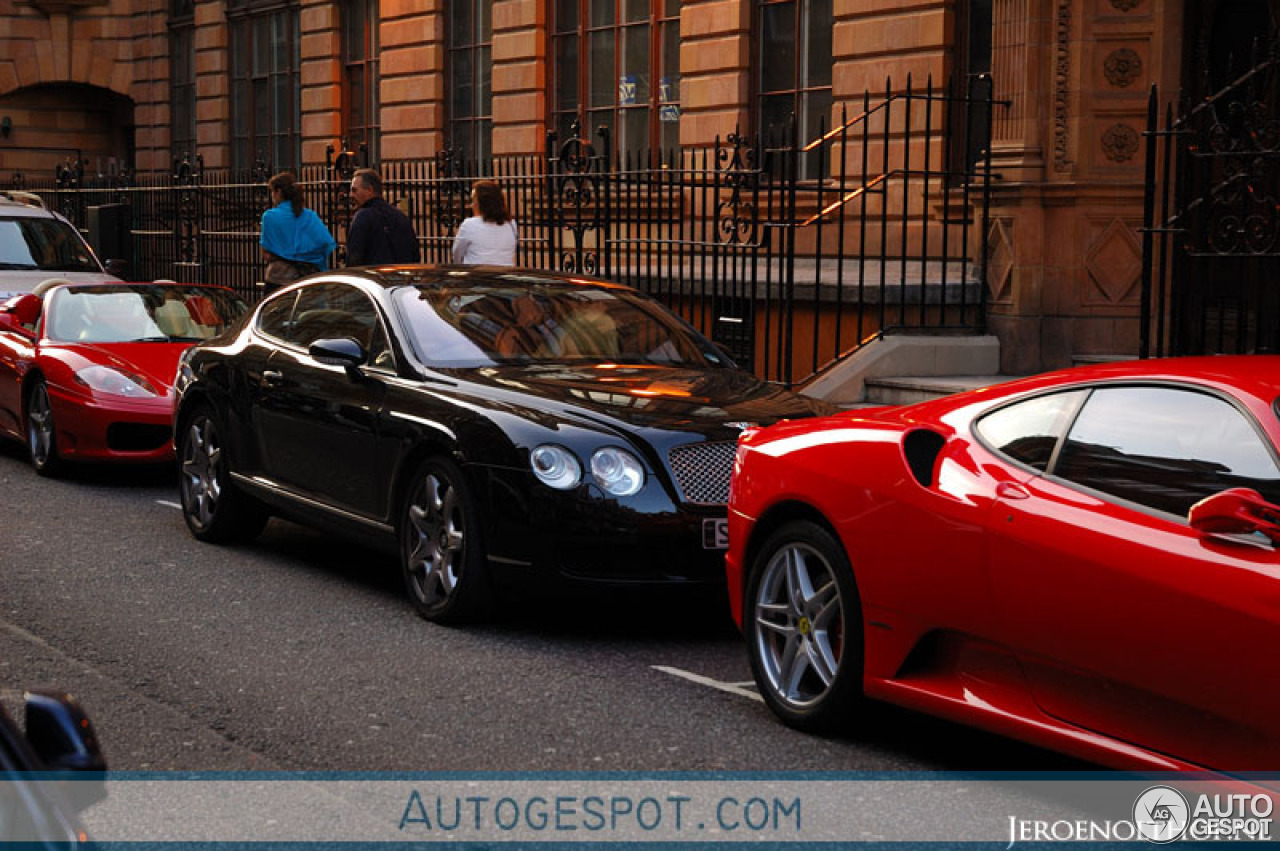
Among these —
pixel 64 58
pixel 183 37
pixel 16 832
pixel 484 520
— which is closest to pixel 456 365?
pixel 484 520

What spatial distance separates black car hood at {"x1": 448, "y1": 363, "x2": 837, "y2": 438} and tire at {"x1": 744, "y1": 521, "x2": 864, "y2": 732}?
149 cm

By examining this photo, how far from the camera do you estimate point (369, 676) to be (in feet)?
22.3

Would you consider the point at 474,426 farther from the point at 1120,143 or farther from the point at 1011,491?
Answer: the point at 1120,143

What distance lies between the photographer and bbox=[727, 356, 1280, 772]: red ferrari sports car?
4.50 meters

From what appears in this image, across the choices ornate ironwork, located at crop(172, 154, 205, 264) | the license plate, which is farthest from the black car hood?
ornate ironwork, located at crop(172, 154, 205, 264)

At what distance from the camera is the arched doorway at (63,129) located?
37.4 m

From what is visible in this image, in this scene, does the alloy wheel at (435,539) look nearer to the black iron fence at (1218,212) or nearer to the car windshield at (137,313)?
the black iron fence at (1218,212)

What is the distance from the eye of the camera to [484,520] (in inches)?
295

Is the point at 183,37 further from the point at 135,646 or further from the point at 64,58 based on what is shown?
the point at 135,646

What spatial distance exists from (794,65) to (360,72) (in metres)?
11.2

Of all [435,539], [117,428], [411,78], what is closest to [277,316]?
[435,539]

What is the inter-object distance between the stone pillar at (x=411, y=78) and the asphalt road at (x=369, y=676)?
56.9 feet

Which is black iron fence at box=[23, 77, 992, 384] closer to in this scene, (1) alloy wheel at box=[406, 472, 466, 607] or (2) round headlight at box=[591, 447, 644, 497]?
(2) round headlight at box=[591, 447, 644, 497]

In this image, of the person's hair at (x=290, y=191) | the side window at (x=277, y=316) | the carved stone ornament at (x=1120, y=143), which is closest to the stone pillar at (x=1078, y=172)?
the carved stone ornament at (x=1120, y=143)
